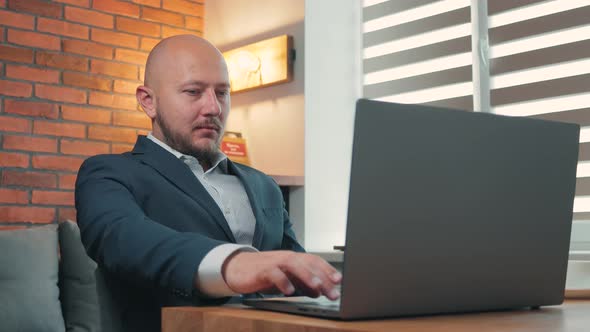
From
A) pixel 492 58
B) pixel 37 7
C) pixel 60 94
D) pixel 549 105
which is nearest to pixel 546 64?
pixel 549 105

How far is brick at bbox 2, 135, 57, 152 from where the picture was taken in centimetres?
345

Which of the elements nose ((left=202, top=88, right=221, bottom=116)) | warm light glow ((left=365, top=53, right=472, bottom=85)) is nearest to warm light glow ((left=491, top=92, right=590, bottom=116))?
warm light glow ((left=365, top=53, right=472, bottom=85))

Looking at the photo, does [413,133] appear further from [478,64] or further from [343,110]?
[343,110]

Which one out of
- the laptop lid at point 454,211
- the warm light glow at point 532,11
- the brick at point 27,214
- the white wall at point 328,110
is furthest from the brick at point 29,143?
the laptop lid at point 454,211

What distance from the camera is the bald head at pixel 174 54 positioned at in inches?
70.4

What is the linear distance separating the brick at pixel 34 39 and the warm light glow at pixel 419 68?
1494 millimetres

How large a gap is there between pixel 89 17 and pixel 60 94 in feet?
1.39

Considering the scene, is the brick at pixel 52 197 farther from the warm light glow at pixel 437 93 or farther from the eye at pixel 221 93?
the eye at pixel 221 93

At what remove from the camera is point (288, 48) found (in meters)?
3.50

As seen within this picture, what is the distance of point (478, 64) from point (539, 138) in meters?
2.24

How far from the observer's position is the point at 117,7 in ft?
12.6

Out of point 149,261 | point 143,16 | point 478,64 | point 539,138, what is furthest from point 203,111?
point 143,16

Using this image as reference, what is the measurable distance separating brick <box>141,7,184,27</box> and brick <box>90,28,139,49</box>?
14cm

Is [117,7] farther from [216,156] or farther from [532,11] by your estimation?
[216,156]
